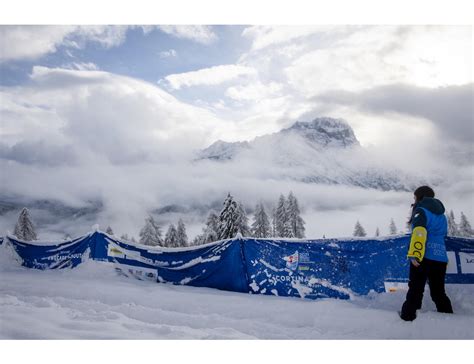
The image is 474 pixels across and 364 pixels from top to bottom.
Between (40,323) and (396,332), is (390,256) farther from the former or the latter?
(40,323)

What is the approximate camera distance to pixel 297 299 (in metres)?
7.00

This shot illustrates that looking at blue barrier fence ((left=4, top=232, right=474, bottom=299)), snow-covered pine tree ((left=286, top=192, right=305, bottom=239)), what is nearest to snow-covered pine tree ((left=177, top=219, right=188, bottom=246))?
snow-covered pine tree ((left=286, top=192, right=305, bottom=239))

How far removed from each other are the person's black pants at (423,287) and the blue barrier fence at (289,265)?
1508mm

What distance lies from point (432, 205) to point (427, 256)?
0.74 m

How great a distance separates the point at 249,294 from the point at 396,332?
3497mm

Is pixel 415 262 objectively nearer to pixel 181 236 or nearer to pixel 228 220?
pixel 228 220

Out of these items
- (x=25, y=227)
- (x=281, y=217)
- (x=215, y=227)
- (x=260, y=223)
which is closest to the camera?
(x=215, y=227)

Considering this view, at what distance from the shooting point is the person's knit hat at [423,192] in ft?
16.7

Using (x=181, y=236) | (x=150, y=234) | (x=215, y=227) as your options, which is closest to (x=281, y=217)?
(x=181, y=236)

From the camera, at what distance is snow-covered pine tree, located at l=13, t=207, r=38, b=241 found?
46.9 meters

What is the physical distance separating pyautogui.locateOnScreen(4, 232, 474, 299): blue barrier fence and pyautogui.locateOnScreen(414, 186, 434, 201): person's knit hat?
177cm

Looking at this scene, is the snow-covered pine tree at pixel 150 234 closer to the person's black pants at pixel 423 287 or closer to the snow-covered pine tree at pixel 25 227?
the snow-covered pine tree at pixel 25 227

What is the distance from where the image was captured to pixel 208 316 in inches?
214

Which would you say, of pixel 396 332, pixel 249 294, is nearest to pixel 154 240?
pixel 249 294
